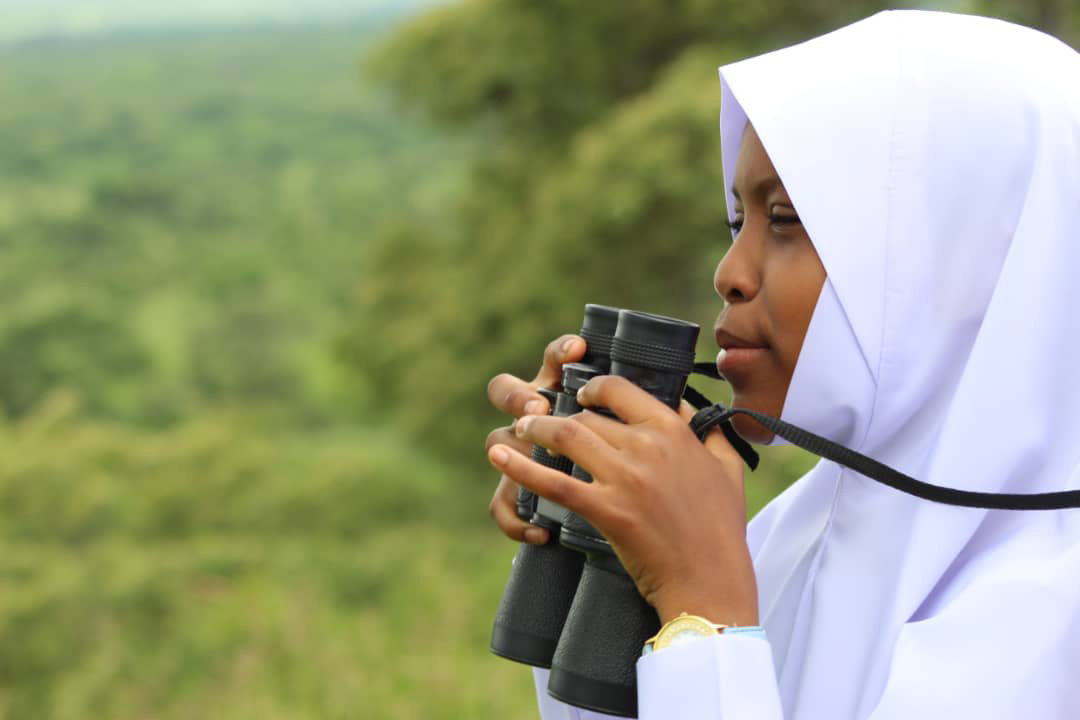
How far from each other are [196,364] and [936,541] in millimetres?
13204

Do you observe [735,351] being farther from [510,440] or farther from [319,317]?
[319,317]

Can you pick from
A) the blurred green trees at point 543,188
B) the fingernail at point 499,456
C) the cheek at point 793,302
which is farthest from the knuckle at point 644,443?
the blurred green trees at point 543,188

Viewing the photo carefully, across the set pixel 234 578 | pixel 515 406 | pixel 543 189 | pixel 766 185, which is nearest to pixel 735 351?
pixel 766 185

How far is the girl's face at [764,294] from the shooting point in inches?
56.7

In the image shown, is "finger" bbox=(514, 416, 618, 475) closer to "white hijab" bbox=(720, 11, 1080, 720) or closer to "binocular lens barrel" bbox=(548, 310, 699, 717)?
Result: "binocular lens barrel" bbox=(548, 310, 699, 717)

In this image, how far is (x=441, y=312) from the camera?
10250 mm

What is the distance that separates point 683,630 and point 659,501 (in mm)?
133

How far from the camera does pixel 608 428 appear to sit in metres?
1.32

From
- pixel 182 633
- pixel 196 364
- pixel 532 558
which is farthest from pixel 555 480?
pixel 196 364

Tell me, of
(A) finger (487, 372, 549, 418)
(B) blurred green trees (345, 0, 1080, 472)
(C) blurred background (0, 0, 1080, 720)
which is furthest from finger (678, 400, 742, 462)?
(B) blurred green trees (345, 0, 1080, 472)

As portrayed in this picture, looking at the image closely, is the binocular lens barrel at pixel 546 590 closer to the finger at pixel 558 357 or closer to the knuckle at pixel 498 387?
the finger at pixel 558 357

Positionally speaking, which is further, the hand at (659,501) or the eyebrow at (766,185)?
the eyebrow at (766,185)

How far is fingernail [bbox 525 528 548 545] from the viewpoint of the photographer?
5.02 ft

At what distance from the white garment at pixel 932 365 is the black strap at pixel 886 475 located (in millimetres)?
20
